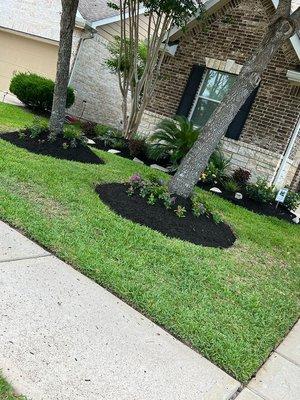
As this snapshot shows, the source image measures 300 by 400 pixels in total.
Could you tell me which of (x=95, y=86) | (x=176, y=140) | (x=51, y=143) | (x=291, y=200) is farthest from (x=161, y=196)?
(x=95, y=86)

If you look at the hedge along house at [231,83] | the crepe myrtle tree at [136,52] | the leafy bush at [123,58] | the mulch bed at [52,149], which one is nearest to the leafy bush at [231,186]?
the hedge along house at [231,83]

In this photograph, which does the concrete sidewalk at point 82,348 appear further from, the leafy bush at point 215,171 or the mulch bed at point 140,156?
the mulch bed at point 140,156

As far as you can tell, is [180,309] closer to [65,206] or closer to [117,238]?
[117,238]

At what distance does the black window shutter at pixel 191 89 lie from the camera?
484 inches

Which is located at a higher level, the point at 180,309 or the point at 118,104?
the point at 118,104

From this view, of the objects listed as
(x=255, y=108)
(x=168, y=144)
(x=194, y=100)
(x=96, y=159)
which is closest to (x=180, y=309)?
(x=96, y=159)

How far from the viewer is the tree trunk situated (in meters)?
6.23

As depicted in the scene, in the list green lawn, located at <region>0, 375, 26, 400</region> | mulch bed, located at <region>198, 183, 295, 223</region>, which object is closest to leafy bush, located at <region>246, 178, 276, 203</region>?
mulch bed, located at <region>198, 183, 295, 223</region>

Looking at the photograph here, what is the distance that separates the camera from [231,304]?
420 cm

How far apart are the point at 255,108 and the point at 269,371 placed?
358 inches

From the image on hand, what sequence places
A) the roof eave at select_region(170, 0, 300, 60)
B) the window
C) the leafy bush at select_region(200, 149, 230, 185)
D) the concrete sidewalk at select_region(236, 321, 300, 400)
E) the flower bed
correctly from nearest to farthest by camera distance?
the concrete sidewalk at select_region(236, 321, 300, 400) < the flower bed < the leafy bush at select_region(200, 149, 230, 185) < the roof eave at select_region(170, 0, 300, 60) < the window

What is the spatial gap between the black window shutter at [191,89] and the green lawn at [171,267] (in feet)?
20.5

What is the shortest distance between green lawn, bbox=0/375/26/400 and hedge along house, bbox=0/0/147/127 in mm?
14491

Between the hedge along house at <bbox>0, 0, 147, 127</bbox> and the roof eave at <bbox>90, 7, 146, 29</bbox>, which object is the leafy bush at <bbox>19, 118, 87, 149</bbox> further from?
the roof eave at <bbox>90, 7, 146, 29</bbox>
